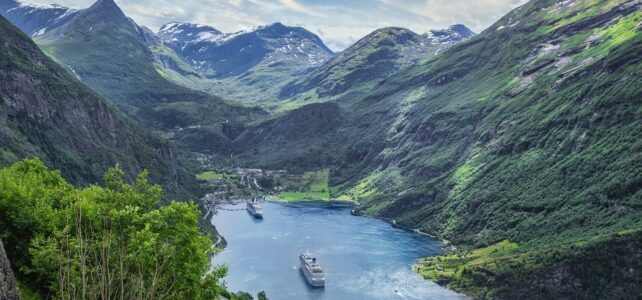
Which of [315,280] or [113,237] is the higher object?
[113,237]

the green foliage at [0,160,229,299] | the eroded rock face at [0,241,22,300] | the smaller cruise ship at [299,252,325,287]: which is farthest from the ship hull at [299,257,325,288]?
the eroded rock face at [0,241,22,300]

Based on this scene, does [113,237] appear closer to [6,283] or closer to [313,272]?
[6,283]

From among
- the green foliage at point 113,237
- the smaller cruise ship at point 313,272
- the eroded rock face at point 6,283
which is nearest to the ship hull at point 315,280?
the smaller cruise ship at point 313,272

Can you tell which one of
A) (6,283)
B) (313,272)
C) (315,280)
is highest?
(6,283)

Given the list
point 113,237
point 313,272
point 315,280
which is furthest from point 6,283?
point 313,272

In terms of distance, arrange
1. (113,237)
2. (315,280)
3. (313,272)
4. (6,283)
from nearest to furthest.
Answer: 1. (6,283)
2. (113,237)
3. (315,280)
4. (313,272)

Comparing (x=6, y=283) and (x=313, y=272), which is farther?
(x=313, y=272)

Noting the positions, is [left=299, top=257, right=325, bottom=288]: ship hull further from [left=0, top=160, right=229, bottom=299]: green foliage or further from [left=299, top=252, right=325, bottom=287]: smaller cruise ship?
[left=0, top=160, right=229, bottom=299]: green foliage
